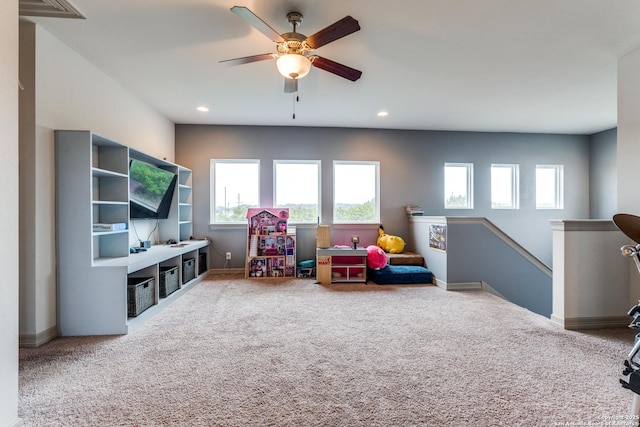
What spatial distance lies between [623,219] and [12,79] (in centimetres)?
346

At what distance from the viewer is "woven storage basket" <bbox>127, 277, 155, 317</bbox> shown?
2.78 m

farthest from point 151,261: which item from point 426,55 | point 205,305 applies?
point 426,55

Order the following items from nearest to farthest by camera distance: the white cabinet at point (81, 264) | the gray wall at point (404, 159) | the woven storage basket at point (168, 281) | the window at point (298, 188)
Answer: the white cabinet at point (81, 264)
the woven storage basket at point (168, 281)
the gray wall at point (404, 159)
the window at point (298, 188)

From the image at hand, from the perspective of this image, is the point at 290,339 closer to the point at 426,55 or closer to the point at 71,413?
the point at 71,413

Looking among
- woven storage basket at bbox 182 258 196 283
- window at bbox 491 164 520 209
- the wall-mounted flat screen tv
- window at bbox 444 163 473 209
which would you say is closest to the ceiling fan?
the wall-mounted flat screen tv

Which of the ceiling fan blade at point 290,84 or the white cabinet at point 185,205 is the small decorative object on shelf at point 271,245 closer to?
the white cabinet at point 185,205

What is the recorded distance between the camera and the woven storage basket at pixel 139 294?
278 cm

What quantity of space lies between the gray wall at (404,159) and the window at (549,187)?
0.36 feet

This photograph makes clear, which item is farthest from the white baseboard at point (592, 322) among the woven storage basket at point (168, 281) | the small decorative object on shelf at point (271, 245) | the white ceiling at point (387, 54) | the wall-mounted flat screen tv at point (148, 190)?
the wall-mounted flat screen tv at point (148, 190)

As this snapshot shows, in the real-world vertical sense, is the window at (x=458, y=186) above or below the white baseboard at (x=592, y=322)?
above

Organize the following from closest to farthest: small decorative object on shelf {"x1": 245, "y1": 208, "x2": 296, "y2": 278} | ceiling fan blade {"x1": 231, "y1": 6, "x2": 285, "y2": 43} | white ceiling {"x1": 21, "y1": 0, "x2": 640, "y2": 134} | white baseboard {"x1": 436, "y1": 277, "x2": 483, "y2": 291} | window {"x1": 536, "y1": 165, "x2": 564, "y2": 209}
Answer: ceiling fan blade {"x1": 231, "y1": 6, "x2": 285, "y2": 43}, white ceiling {"x1": 21, "y1": 0, "x2": 640, "y2": 134}, white baseboard {"x1": 436, "y1": 277, "x2": 483, "y2": 291}, small decorative object on shelf {"x1": 245, "y1": 208, "x2": 296, "y2": 278}, window {"x1": 536, "y1": 165, "x2": 564, "y2": 209}

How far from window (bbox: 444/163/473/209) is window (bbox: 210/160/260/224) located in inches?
150

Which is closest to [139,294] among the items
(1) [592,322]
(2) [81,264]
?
(2) [81,264]

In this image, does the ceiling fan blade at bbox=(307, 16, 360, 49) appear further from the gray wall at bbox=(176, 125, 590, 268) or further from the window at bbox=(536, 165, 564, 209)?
the window at bbox=(536, 165, 564, 209)
